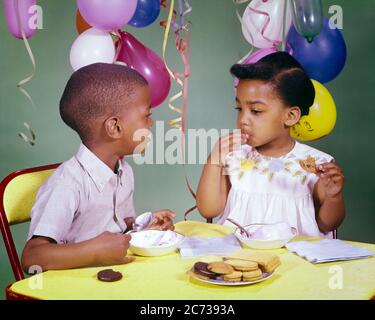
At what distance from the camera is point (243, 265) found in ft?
3.58

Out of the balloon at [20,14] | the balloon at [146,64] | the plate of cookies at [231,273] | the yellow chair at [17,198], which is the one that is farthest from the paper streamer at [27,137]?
the plate of cookies at [231,273]

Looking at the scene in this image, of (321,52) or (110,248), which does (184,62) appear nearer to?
(321,52)

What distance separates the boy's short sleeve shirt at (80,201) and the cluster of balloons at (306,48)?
22.8 inches

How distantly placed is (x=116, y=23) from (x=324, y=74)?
2.26ft

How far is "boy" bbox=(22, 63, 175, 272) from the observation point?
4.22ft

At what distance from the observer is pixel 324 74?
1678 millimetres

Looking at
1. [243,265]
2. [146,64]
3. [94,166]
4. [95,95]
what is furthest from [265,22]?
[243,265]

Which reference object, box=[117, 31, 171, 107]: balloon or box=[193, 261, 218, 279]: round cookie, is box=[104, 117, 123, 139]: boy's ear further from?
box=[193, 261, 218, 279]: round cookie

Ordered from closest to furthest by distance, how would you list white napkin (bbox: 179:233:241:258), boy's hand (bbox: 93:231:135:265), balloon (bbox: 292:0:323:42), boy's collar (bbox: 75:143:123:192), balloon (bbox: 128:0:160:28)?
boy's hand (bbox: 93:231:135:265) < white napkin (bbox: 179:233:241:258) < boy's collar (bbox: 75:143:123:192) < balloon (bbox: 292:0:323:42) < balloon (bbox: 128:0:160:28)

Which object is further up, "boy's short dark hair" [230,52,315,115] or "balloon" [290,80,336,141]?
"boy's short dark hair" [230,52,315,115]

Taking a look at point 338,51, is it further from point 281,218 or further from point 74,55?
point 74,55

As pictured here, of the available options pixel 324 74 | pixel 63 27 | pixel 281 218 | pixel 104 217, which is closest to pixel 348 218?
pixel 281 218

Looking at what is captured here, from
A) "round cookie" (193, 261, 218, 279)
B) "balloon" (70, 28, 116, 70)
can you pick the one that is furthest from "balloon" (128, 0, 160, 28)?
"round cookie" (193, 261, 218, 279)

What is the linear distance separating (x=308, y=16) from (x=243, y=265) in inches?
31.2
